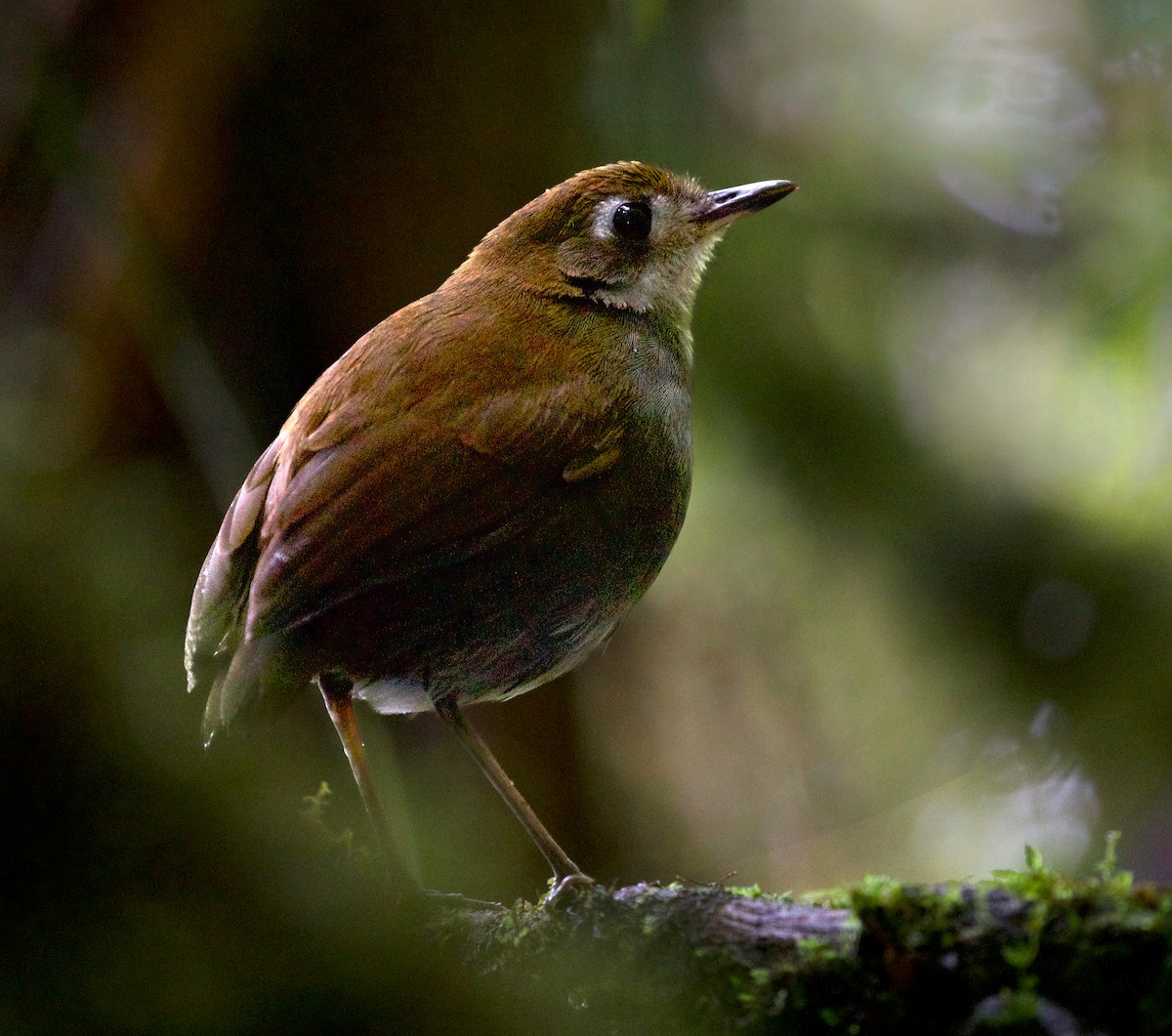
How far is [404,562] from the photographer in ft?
6.73

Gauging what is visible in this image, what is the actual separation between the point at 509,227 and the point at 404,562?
3.76 ft

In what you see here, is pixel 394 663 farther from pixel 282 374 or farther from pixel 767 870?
pixel 767 870

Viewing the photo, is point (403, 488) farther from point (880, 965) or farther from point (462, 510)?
point (880, 965)

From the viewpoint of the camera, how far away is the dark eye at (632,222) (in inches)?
110

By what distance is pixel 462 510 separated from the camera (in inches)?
82.2

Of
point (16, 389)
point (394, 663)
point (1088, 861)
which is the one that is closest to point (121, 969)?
point (394, 663)

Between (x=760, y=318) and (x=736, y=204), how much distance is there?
1276mm

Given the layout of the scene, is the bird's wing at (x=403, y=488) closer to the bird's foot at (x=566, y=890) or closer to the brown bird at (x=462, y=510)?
Answer: the brown bird at (x=462, y=510)

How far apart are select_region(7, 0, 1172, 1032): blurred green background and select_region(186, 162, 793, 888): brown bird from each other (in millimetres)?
690

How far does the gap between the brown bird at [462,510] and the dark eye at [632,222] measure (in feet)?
0.19

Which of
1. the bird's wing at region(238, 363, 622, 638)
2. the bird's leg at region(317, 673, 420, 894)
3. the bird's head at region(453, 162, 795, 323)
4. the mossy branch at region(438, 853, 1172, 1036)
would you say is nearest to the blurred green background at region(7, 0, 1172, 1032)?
the bird's leg at region(317, 673, 420, 894)

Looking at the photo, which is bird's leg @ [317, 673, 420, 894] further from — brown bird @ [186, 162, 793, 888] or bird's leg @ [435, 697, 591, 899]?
bird's leg @ [435, 697, 591, 899]

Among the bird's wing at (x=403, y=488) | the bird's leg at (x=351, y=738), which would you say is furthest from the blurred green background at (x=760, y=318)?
the bird's wing at (x=403, y=488)

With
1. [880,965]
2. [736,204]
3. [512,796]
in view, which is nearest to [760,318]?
[736,204]
